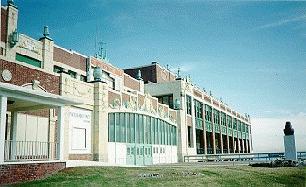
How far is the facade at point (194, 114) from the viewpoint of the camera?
39.9 metres

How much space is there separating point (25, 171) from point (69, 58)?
14936 mm

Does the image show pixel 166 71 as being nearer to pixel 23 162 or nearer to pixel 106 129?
pixel 106 129

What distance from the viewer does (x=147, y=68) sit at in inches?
2003

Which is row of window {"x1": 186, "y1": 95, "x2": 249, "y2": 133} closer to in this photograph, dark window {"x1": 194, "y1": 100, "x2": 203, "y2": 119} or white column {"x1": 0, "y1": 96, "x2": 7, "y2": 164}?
dark window {"x1": 194, "y1": 100, "x2": 203, "y2": 119}

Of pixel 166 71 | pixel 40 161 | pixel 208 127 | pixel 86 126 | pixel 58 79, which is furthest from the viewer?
pixel 166 71

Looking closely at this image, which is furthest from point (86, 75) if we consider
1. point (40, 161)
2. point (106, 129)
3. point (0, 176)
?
point (0, 176)

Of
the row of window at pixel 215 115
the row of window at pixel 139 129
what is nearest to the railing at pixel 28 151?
the row of window at pixel 139 129

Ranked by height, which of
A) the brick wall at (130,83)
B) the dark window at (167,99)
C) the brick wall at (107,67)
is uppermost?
the brick wall at (107,67)

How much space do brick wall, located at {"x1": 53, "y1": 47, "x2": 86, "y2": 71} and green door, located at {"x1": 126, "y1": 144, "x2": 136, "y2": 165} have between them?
317 inches

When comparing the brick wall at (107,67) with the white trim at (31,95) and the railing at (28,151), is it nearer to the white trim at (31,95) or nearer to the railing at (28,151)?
the railing at (28,151)

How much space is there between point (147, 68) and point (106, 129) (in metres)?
27.0

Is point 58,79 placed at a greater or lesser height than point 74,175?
greater

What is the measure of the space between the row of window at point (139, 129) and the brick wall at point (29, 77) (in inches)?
249

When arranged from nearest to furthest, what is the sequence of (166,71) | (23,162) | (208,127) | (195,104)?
(23,162)
(195,104)
(208,127)
(166,71)
